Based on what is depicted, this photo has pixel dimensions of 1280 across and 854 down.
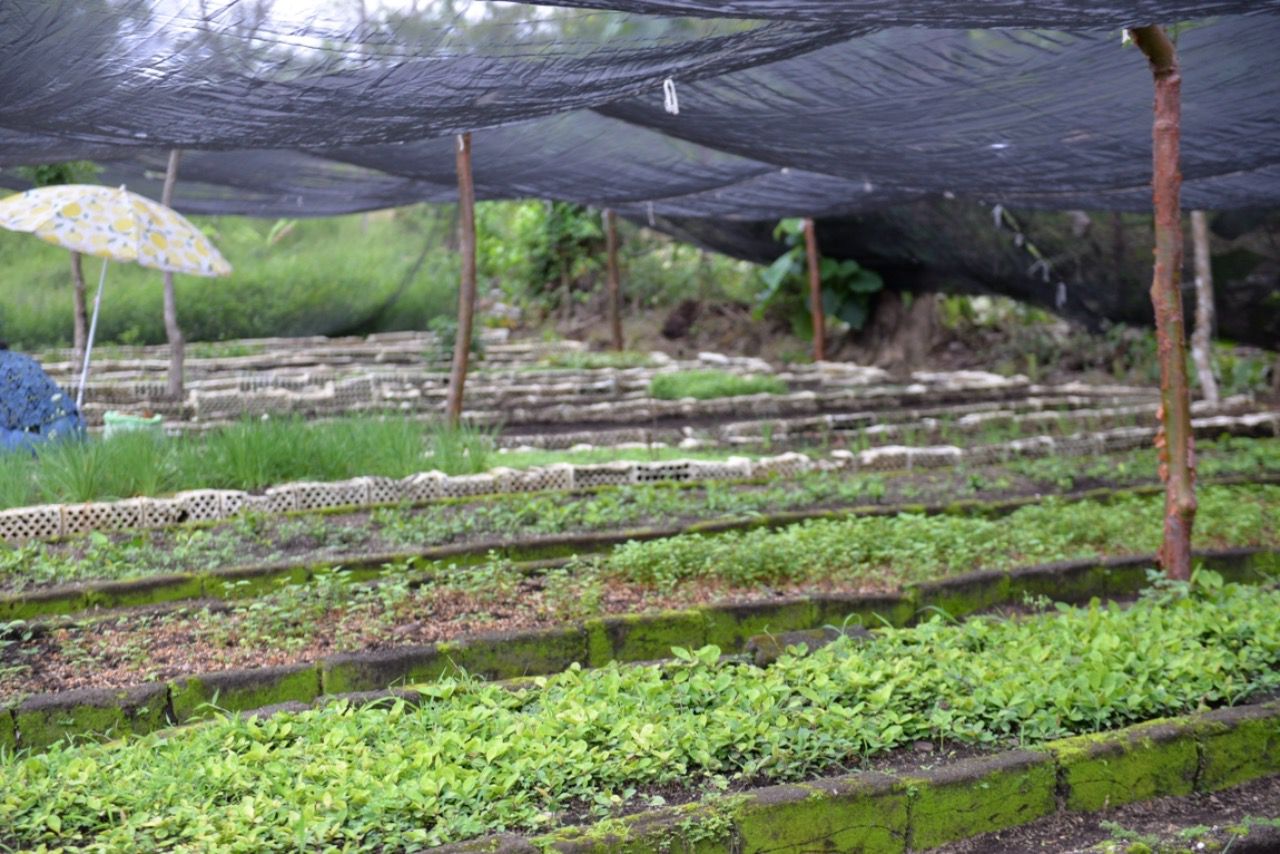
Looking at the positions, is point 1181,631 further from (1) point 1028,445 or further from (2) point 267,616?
(1) point 1028,445

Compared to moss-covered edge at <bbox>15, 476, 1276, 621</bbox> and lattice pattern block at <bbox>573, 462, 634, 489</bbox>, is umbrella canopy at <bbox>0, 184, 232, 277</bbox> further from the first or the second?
moss-covered edge at <bbox>15, 476, 1276, 621</bbox>

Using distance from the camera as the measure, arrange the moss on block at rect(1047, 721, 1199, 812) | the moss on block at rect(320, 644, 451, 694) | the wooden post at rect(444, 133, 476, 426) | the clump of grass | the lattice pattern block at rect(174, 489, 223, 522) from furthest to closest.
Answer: the clump of grass
the wooden post at rect(444, 133, 476, 426)
the lattice pattern block at rect(174, 489, 223, 522)
the moss on block at rect(320, 644, 451, 694)
the moss on block at rect(1047, 721, 1199, 812)

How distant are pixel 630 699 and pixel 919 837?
0.85 m

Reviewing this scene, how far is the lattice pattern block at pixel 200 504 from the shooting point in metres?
6.39

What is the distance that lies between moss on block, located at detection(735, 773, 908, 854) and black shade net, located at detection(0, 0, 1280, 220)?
2.18 m

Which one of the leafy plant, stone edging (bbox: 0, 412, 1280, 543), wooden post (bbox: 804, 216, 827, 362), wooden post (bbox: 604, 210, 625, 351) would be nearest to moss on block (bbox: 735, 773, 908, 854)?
stone edging (bbox: 0, 412, 1280, 543)

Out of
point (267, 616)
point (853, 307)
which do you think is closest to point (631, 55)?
point (267, 616)

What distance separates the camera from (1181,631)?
162 inches

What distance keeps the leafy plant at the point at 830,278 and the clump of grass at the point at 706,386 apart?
3.11 m

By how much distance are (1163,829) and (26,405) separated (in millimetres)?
6476

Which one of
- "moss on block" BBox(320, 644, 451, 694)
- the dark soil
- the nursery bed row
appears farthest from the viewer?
"moss on block" BBox(320, 644, 451, 694)

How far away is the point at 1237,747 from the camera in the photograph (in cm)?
347

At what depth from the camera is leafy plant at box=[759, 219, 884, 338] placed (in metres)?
15.0

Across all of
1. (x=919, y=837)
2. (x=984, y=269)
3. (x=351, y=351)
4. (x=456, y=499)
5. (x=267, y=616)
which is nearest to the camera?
(x=919, y=837)
